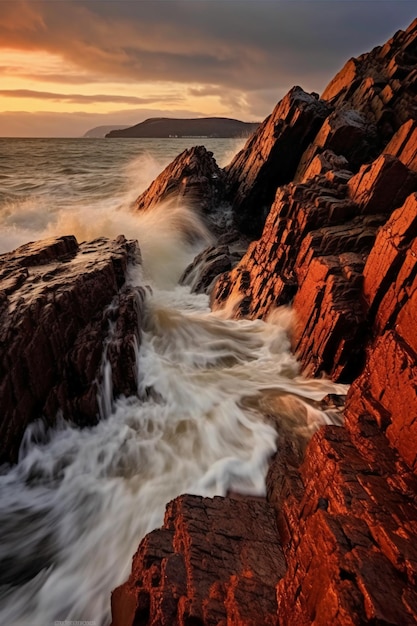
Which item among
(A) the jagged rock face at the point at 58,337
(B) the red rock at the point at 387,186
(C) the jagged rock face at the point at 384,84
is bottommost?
(A) the jagged rock face at the point at 58,337

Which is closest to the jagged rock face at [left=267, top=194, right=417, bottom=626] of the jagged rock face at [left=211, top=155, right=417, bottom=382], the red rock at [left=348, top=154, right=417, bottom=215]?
the jagged rock face at [left=211, top=155, right=417, bottom=382]

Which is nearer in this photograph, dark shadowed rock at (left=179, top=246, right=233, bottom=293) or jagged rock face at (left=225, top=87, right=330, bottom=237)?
dark shadowed rock at (left=179, top=246, right=233, bottom=293)

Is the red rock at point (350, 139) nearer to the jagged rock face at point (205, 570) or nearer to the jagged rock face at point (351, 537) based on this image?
the jagged rock face at point (351, 537)

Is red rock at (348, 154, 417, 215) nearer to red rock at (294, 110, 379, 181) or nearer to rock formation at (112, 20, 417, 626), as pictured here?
rock formation at (112, 20, 417, 626)

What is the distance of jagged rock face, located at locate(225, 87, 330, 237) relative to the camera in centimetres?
1875

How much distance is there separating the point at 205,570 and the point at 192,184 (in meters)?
20.2

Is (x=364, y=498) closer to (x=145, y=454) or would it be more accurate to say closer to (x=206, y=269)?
Answer: (x=145, y=454)

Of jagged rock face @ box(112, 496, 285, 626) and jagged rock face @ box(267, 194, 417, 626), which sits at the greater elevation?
jagged rock face @ box(267, 194, 417, 626)

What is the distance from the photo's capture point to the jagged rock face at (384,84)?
17422mm

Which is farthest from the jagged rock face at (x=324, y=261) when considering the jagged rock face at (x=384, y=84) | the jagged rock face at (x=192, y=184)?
the jagged rock face at (x=192, y=184)

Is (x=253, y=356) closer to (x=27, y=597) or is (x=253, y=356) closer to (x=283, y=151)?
(x=27, y=597)

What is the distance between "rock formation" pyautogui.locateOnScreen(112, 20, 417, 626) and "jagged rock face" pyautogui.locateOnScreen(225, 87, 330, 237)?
636 cm

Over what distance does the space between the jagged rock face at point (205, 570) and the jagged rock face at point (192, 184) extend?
1852 centimetres

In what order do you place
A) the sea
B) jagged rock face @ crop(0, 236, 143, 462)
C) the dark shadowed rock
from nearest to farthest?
the sea, jagged rock face @ crop(0, 236, 143, 462), the dark shadowed rock
